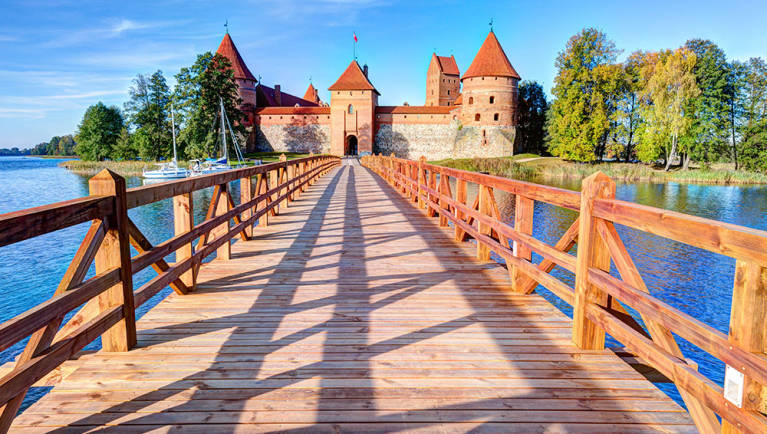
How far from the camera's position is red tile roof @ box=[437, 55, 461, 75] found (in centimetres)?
7038

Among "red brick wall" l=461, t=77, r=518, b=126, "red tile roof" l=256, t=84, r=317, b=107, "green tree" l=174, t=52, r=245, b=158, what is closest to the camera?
"green tree" l=174, t=52, r=245, b=158

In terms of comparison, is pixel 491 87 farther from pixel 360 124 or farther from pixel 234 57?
pixel 234 57

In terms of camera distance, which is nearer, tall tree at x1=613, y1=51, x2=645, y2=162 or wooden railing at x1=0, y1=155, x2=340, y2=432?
wooden railing at x1=0, y1=155, x2=340, y2=432

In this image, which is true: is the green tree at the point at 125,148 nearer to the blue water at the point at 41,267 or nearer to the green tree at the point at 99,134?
the green tree at the point at 99,134

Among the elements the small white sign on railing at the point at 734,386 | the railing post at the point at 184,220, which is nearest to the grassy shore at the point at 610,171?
the railing post at the point at 184,220

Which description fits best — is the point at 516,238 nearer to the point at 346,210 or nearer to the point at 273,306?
the point at 273,306

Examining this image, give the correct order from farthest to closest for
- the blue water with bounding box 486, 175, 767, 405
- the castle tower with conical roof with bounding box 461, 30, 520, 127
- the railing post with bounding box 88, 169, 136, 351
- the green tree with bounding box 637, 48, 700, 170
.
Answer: the castle tower with conical roof with bounding box 461, 30, 520, 127 < the green tree with bounding box 637, 48, 700, 170 < the blue water with bounding box 486, 175, 767, 405 < the railing post with bounding box 88, 169, 136, 351

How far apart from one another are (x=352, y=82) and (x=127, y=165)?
2490cm

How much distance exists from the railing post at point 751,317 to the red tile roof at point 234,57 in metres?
55.3

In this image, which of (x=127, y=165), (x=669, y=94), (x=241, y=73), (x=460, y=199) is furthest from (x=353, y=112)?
(x=460, y=199)

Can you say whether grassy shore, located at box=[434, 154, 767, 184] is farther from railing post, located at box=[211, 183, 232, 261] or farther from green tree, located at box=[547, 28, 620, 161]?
railing post, located at box=[211, 183, 232, 261]

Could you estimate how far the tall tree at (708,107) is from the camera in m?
35.8

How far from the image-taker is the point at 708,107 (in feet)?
123

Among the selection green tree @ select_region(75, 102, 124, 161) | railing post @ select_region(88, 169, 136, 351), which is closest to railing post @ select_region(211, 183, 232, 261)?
railing post @ select_region(88, 169, 136, 351)
